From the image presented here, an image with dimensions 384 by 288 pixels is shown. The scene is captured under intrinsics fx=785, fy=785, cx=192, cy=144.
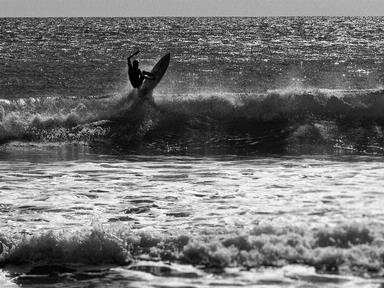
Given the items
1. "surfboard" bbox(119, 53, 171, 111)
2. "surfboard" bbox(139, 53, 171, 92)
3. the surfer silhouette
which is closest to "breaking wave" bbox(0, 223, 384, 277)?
the surfer silhouette

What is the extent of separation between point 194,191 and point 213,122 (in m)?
10.0

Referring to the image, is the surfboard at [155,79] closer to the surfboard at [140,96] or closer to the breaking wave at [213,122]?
the surfboard at [140,96]

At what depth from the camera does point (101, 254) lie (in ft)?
31.7

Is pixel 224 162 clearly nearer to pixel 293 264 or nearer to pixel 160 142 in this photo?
pixel 160 142

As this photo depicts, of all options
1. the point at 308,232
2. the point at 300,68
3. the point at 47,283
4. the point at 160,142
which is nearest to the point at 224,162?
the point at 160,142

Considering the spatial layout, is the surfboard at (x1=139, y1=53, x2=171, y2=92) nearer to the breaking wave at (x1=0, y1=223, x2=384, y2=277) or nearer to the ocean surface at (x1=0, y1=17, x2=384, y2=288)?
the ocean surface at (x1=0, y1=17, x2=384, y2=288)

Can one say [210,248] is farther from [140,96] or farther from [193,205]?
[140,96]

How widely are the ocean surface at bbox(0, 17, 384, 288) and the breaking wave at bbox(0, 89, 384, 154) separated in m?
0.06

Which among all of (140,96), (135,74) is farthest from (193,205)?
(140,96)

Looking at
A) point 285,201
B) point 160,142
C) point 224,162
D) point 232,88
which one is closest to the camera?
point 285,201

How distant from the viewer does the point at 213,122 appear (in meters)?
23.3

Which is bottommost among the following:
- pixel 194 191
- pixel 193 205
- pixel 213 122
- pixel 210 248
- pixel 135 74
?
pixel 210 248

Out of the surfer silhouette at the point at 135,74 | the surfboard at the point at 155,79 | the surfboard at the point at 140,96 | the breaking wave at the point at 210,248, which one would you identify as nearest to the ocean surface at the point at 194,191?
the breaking wave at the point at 210,248

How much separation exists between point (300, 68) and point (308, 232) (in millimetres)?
42519
